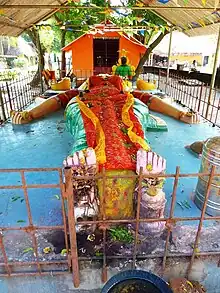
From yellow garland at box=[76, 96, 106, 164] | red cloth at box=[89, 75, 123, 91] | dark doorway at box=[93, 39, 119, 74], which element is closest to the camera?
yellow garland at box=[76, 96, 106, 164]

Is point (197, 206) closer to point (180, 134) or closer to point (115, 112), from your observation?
point (115, 112)

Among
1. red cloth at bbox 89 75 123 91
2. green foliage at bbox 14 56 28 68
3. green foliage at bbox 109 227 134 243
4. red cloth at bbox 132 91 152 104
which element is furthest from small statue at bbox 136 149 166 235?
green foliage at bbox 14 56 28 68

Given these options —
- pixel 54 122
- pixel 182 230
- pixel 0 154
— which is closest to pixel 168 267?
pixel 182 230

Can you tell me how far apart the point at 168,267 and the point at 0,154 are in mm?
3383

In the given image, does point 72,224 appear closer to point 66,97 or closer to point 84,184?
point 84,184

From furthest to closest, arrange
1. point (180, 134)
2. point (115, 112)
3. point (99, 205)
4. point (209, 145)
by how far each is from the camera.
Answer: point (180, 134) < point (115, 112) < point (209, 145) < point (99, 205)

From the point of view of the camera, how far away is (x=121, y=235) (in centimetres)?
269

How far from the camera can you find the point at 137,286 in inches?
83.0

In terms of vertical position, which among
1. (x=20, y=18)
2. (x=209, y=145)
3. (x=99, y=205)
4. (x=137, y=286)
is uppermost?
(x=20, y=18)

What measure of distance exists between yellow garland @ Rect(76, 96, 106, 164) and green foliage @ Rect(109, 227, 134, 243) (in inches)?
28.8

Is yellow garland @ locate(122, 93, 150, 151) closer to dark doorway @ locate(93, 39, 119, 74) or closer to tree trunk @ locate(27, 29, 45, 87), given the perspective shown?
tree trunk @ locate(27, 29, 45, 87)

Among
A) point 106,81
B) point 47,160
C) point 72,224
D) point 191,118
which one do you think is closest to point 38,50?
point 106,81

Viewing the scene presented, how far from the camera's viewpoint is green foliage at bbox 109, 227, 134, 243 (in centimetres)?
267

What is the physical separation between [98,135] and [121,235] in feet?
4.03
